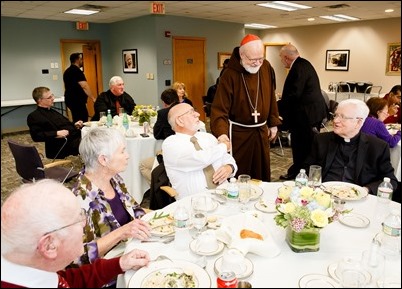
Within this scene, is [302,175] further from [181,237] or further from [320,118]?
[320,118]

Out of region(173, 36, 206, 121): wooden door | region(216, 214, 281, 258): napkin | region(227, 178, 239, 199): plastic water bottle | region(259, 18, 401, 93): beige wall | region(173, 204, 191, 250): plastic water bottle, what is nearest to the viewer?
region(216, 214, 281, 258): napkin

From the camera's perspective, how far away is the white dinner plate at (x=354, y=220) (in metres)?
1.62

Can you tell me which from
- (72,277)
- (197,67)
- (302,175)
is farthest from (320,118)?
(197,67)

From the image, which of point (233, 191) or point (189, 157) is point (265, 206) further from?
point (189, 157)

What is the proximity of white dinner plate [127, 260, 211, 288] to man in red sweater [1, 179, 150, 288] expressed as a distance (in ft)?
0.78

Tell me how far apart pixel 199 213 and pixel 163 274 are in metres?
0.43

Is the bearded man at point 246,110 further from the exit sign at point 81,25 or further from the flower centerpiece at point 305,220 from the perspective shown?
the exit sign at point 81,25

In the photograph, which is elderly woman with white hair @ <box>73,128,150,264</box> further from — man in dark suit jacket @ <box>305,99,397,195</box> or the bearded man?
man in dark suit jacket @ <box>305,99,397,195</box>

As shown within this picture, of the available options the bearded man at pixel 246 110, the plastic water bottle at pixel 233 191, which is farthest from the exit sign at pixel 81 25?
the plastic water bottle at pixel 233 191

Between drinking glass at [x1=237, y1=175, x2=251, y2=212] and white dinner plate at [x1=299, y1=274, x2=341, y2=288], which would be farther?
drinking glass at [x1=237, y1=175, x2=251, y2=212]

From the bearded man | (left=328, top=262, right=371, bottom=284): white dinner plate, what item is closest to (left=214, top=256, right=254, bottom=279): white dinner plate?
(left=328, top=262, right=371, bottom=284): white dinner plate

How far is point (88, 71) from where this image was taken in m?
10.2

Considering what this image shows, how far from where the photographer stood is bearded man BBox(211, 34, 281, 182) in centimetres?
301

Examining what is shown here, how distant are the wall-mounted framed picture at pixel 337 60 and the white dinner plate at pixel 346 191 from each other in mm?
9022
